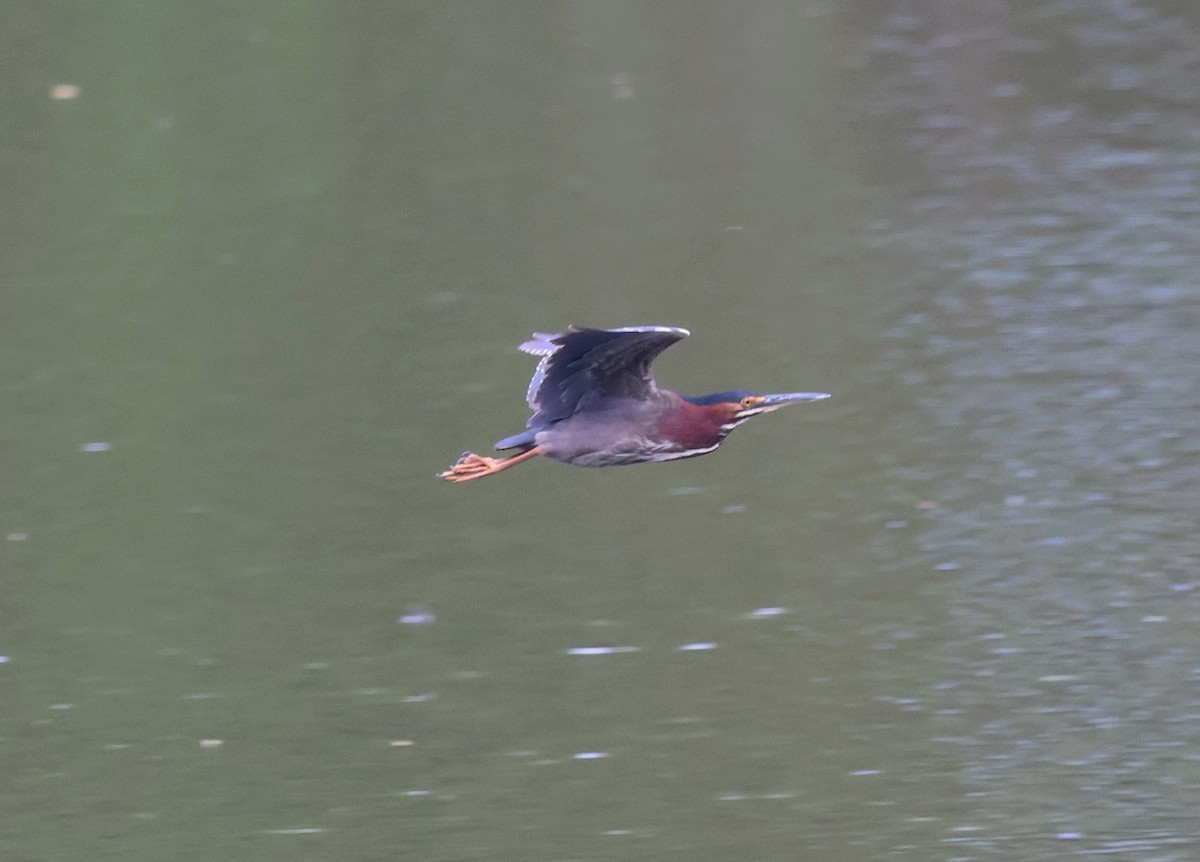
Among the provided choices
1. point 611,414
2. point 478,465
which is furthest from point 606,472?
point 611,414

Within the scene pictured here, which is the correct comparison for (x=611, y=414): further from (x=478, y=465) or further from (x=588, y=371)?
(x=478, y=465)

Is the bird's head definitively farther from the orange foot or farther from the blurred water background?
the blurred water background

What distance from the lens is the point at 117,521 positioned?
9.42 m

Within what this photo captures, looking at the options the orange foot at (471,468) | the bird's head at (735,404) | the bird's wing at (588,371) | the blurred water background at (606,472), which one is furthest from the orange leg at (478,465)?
the blurred water background at (606,472)

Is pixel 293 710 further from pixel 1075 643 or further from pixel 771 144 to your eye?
pixel 771 144

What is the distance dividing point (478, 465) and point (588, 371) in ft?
1.65

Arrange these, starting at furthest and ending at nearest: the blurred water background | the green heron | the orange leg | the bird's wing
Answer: the blurred water background, the orange leg, the green heron, the bird's wing

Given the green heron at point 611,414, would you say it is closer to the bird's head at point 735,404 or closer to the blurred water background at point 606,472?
the bird's head at point 735,404

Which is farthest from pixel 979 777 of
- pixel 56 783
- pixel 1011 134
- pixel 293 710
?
pixel 1011 134

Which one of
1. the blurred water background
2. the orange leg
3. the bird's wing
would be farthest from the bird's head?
the blurred water background

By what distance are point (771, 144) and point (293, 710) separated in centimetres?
824

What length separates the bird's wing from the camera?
613 cm

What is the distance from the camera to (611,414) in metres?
6.36

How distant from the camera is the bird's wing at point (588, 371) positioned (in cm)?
613
